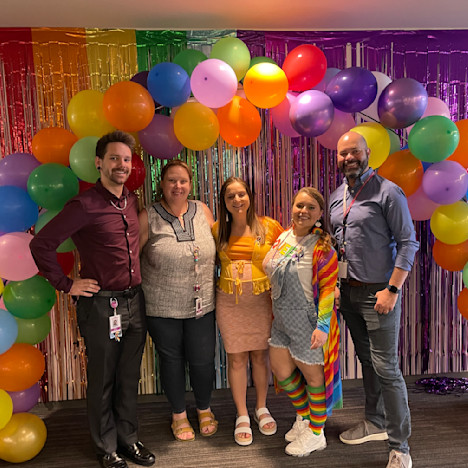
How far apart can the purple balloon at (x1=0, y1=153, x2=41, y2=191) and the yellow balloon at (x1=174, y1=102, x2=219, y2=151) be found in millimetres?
848

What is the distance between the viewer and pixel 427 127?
258cm

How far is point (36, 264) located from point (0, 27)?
1692mm

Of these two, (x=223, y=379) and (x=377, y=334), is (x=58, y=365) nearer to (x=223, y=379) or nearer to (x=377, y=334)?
(x=223, y=379)

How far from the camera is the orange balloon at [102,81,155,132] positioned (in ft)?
7.99

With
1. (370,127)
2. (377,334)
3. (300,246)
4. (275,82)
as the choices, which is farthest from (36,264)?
(370,127)

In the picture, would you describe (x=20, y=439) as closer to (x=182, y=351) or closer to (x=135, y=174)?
(x=182, y=351)

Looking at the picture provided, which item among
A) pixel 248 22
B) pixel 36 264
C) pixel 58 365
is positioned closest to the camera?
pixel 36 264

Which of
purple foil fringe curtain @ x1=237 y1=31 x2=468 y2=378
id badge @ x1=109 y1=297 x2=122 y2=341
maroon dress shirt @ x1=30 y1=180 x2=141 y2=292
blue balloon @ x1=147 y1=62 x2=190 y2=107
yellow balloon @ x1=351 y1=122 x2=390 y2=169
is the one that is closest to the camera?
maroon dress shirt @ x1=30 y1=180 x2=141 y2=292

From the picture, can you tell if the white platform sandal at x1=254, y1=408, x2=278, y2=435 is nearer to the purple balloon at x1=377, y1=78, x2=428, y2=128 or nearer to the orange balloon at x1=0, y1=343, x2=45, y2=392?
the orange balloon at x1=0, y1=343, x2=45, y2=392

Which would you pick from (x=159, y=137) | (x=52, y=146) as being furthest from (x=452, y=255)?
(x=52, y=146)

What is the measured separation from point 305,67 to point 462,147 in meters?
1.05

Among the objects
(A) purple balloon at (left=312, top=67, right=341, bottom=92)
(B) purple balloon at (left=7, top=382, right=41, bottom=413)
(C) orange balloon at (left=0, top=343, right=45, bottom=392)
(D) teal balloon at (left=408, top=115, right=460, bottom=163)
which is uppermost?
(A) purple balloon at (left=312, top=67, right=341, bottom=92)

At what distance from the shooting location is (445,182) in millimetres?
2609

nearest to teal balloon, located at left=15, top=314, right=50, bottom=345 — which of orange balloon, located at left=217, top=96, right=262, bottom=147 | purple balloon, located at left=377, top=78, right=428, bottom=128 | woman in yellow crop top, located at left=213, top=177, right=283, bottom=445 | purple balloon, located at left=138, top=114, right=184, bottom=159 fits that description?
woman in yellow crop top, located at left=213, top=177, right=283, bottom=445
